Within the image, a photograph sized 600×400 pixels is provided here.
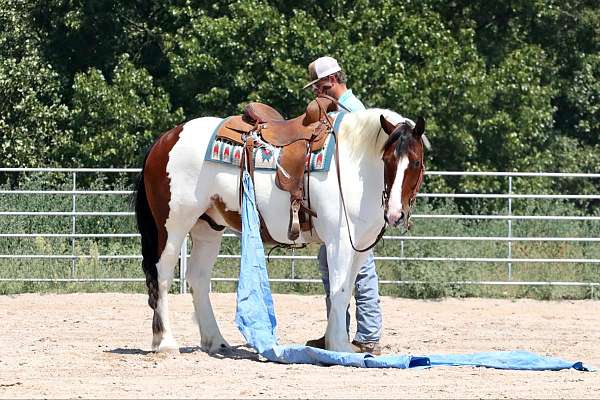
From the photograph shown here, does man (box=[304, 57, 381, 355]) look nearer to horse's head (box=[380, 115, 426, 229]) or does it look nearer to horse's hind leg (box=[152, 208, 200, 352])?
horse's head (box=[380, 115, 426, 229])

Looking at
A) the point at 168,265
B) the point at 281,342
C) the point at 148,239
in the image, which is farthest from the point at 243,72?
the point at 168,265

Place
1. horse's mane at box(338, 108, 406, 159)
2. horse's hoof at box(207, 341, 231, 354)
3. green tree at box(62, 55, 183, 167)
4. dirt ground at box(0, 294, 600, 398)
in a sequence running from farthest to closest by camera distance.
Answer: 1. green tree at box(62, 55, 183, 167)
2. horse's hoof at box(207, 341, 231, 354)
3. horse's mane at box(338, 108, 406, 159)
4. dirt ground at box(0, 294, 600, 398)

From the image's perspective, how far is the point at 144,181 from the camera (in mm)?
8258

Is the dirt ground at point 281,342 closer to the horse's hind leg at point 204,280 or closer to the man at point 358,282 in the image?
the horse's hind leg at point 204,280

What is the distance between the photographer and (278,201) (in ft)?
25.5

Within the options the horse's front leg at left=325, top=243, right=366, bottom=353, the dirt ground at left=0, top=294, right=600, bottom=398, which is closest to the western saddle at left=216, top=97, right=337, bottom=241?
the horse's front leg at left=325, top=243, right=366, bottom=353

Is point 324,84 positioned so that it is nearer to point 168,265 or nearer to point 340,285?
point 340,285

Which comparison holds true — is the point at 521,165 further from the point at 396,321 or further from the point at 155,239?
the point at 155,239

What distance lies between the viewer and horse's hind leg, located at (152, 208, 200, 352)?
8.01 m

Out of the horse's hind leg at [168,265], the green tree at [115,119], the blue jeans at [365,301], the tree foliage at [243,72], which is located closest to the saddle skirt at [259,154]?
the horse's hind leg at [168,265]

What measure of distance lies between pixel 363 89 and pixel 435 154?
2.15 metres

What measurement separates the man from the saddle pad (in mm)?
324

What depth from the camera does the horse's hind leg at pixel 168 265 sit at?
315 inches

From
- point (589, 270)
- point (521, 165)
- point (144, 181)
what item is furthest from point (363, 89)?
point (144, 181)
